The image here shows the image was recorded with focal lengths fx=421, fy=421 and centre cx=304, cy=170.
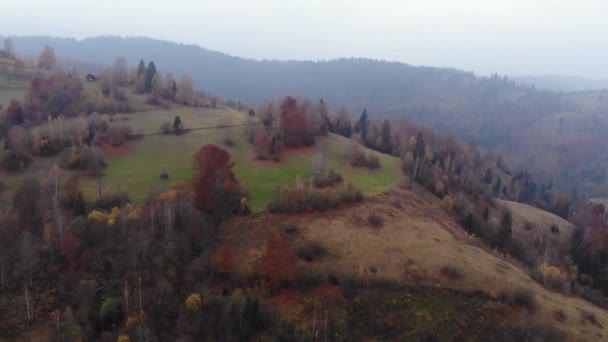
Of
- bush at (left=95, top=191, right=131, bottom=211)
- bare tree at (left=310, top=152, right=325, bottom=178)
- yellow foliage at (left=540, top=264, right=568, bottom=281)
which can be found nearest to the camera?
yellow foliage at (left=540, top=264, right=568, bottom=281)

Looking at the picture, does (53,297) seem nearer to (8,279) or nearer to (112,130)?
(8,279)

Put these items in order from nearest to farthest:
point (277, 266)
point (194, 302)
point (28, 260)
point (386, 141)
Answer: point (194, 302) < point (28, 260) < point (277, 266) < point (386, 141)

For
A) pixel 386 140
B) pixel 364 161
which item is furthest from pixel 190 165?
pixel 386 140

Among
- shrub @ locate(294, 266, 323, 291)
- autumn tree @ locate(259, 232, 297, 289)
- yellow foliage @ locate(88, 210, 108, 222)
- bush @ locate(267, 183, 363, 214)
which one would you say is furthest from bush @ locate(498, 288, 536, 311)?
yellow foliage @ locate(88, 210, 108, 222)

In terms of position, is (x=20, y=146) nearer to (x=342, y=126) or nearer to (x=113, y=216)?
(x=113, y=216)

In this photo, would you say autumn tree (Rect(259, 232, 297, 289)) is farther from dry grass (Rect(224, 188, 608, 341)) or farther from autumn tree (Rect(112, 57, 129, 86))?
autumn tree (Rect(112, 57, 129, 86))

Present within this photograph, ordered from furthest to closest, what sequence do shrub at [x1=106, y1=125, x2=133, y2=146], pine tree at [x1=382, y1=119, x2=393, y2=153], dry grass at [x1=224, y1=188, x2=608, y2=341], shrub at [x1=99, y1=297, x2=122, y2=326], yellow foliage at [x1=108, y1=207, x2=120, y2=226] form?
pine tree at [x1=382, y1=119, x2=393, y2=153] < shrub at [x1=106, y1=125, x2=133, y2=146] < yellow foliage at [x1=108, y1=207, x2=120, y2=226] < dry grass at [x1=224, y1=188, x2=608, y2=341] < shrub at [x1=99, y1=297, x2=122, y2=326]

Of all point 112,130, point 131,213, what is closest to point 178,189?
point 131,213
